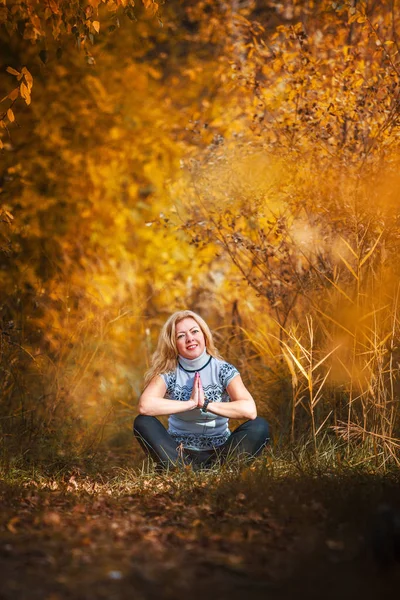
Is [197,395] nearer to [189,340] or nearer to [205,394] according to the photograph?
[205,394]

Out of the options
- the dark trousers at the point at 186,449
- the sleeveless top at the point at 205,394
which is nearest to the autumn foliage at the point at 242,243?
the dark trousers at the point at 186,449

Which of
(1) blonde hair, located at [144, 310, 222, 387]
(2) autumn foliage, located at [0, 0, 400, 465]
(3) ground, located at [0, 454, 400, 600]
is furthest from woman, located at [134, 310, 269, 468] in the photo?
(2) autumn foliage, located at [0, 0, 400, 465]

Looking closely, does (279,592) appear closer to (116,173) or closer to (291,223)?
(291,223)

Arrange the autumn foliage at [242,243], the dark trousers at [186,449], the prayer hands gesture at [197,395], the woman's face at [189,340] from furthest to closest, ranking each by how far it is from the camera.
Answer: the autumn foliage at [242,243], the woman's face at [189,340], the dark trousers at [186,449], the prayer hands gesture at [197,395]

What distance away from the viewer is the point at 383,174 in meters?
5.11

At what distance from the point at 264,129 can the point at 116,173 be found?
320 cm

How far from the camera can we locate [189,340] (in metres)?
4.78

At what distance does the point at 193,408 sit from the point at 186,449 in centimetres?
34

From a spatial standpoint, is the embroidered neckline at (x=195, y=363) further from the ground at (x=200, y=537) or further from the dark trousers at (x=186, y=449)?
the ground at (x=200, y=537)

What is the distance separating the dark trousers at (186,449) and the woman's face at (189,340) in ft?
1.43

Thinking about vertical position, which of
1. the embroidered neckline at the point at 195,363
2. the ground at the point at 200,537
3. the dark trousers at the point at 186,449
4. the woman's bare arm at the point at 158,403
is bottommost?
the ground at the point at 200,537

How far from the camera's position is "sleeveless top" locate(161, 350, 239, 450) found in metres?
4.78

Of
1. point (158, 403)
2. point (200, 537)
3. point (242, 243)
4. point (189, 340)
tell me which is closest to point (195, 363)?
point (189, 340)

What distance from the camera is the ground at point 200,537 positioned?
2.70m
